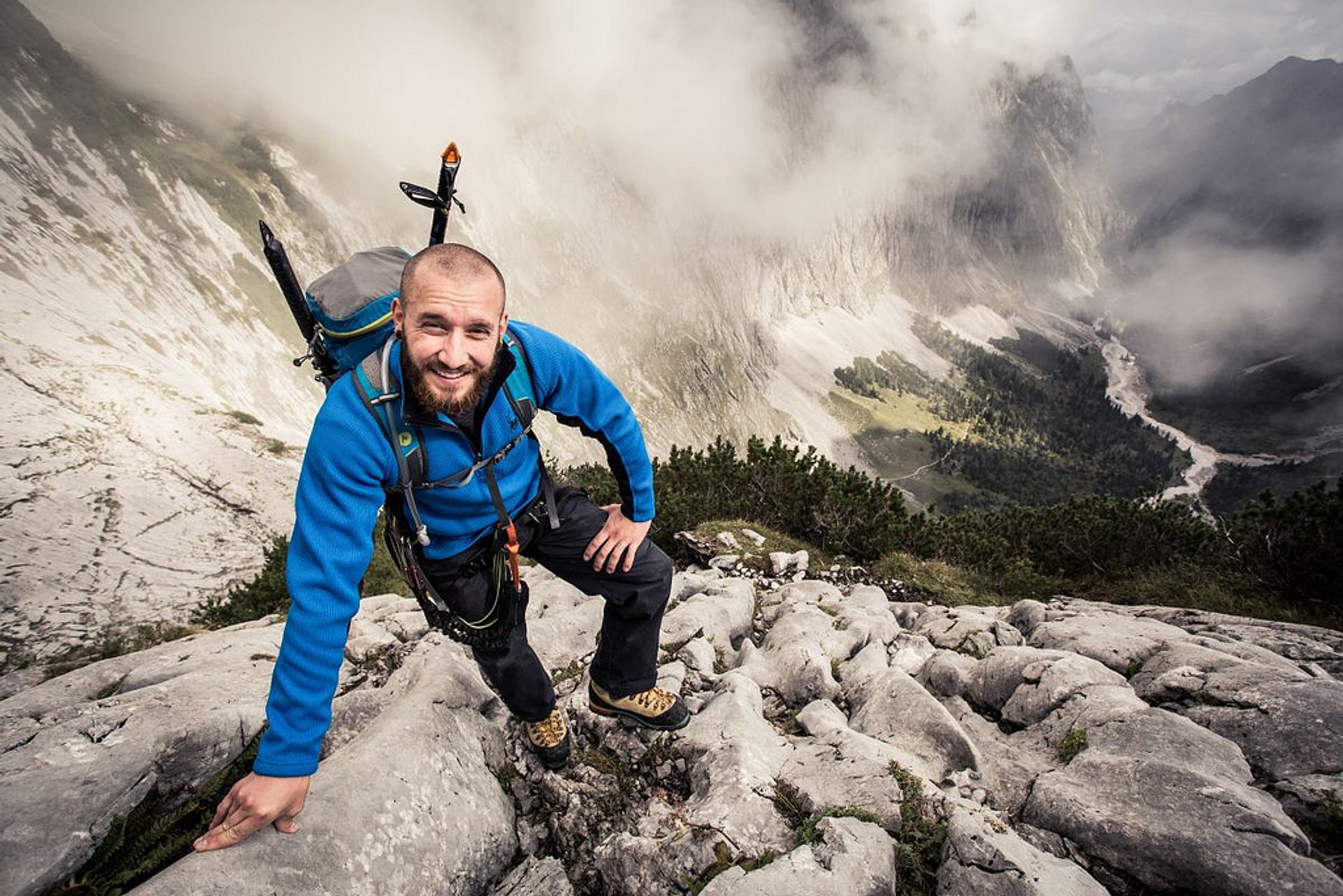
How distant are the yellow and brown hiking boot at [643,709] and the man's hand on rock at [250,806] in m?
2.57

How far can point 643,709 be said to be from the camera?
17.7 feet

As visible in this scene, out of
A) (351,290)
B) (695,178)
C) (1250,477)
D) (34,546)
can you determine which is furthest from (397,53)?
(1250,477)

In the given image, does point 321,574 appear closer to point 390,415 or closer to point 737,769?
point 390,415

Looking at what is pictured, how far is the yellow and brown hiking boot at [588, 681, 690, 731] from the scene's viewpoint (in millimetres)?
5367

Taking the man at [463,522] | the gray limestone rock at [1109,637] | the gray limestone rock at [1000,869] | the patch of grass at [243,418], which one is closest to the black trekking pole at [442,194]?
the man at [463,522]

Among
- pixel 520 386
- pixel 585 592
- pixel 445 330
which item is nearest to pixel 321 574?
pixel 445 330

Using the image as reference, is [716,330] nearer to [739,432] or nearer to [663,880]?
[739,432]

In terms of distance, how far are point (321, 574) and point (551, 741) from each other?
9.30 feet

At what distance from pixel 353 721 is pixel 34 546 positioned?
705 inches

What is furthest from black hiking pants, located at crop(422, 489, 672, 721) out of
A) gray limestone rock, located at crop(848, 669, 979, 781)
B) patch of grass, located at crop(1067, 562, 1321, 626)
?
patch of grass, located at crop(1067, 562, 1321, 626)

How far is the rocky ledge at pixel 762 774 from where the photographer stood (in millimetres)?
3594

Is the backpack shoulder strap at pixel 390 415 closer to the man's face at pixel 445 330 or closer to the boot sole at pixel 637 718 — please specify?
the man's face at pixel 445 330

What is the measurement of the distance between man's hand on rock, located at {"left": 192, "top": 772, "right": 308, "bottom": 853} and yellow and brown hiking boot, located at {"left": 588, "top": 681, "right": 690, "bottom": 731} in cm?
257

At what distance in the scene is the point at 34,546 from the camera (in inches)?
623
